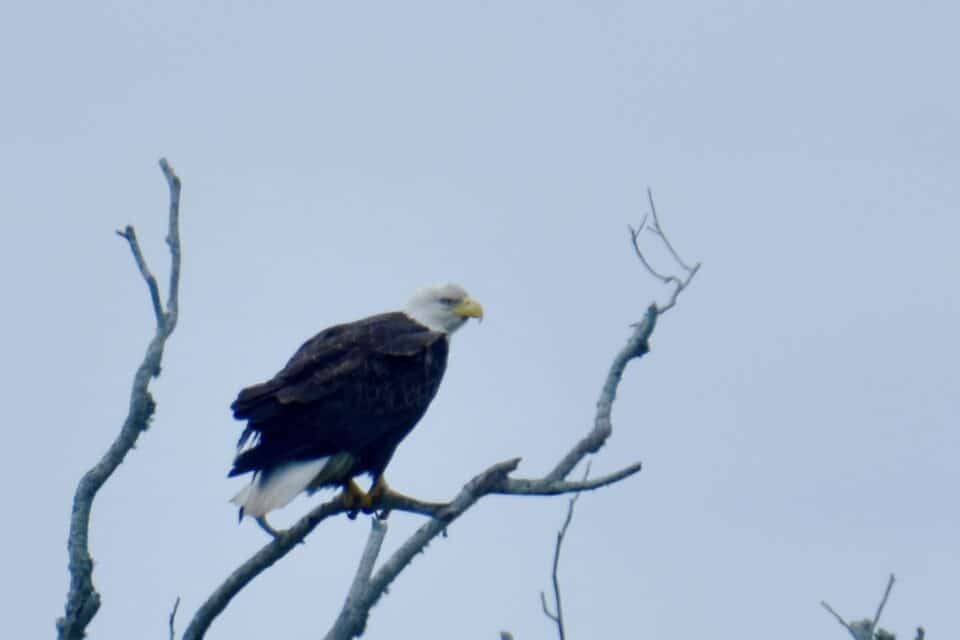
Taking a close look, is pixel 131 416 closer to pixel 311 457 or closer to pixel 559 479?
pixel 559 479

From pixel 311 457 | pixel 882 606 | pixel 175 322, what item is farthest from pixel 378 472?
pixel 882 606

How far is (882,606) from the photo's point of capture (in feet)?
13.3

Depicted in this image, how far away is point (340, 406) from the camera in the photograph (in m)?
7.45

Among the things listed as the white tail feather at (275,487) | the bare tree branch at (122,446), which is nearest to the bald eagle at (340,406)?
the white tail feather at (275,487)

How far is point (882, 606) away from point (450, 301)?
196 inches

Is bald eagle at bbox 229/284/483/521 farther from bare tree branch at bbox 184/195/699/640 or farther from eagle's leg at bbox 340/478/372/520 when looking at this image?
bare tree branch at bbox 184/195/699/640

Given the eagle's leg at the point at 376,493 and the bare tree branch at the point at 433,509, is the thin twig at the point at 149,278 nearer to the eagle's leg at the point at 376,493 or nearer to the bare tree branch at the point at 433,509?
the bare tree branch at the point at 433,509

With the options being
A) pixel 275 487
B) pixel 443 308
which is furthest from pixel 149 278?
pixel 443 308

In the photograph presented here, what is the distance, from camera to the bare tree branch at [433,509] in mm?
4363

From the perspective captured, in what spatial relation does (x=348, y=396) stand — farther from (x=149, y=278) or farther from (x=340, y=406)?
(x=149, y=278)

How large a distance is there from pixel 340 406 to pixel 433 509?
2.18 meters

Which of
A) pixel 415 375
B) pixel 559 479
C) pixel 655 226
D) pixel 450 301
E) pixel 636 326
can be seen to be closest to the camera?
pixel 559 479

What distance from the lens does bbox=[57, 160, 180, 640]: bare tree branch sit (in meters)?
4.34

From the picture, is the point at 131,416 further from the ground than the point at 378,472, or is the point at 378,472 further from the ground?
the point at 378,472
